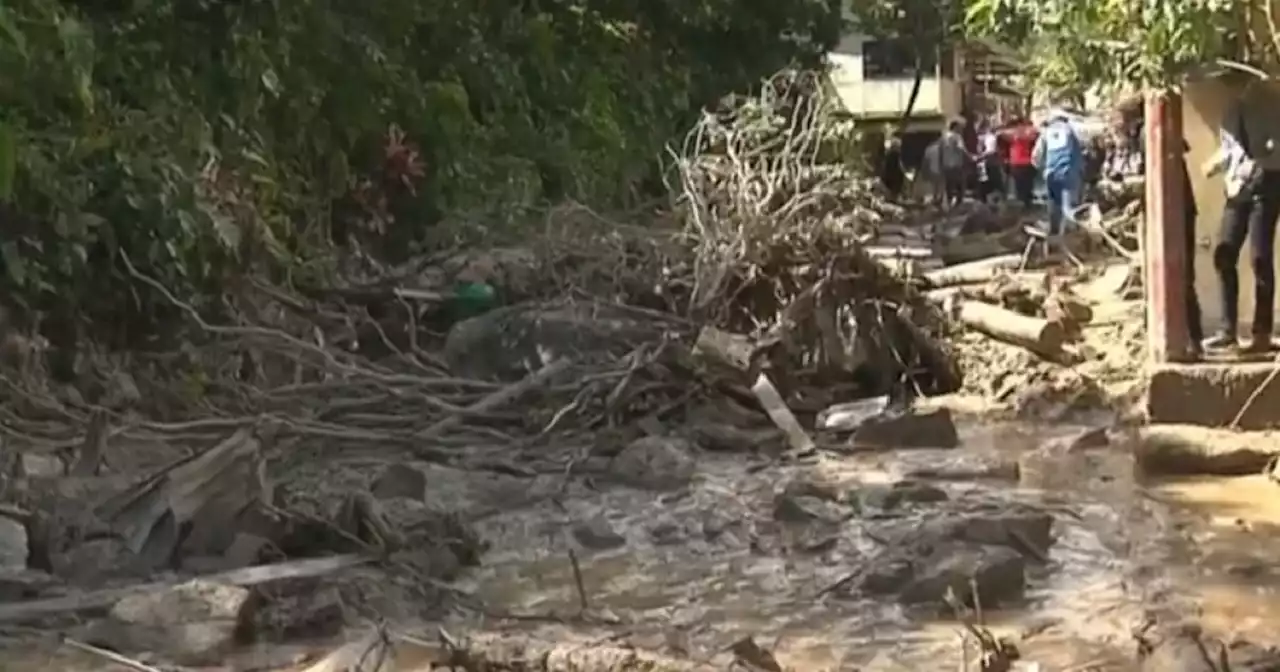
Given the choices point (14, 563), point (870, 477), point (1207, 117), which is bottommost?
point (870, 477)

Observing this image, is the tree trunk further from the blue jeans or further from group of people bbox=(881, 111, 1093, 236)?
the blue jeans

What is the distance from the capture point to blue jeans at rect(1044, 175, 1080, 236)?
19031mm

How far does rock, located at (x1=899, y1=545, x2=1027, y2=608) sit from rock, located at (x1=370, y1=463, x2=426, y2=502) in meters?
2.60

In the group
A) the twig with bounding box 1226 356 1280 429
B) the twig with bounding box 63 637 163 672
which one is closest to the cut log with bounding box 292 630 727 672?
the twig with bounding box 63 637 163 672

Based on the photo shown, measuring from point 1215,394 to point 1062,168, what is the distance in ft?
33.1

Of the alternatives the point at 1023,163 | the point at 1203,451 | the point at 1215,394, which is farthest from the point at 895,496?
the point at 1023,163

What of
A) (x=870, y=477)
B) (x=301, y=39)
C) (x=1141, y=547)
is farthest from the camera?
(x=301, y=39)

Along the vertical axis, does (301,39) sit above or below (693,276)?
above

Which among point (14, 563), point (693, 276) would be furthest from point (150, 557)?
point (693, 276)

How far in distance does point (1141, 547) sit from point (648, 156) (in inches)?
494

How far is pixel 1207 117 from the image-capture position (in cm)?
995

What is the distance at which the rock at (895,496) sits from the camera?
8234 mm

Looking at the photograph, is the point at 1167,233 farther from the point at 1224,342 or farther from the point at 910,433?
the point at 910,433

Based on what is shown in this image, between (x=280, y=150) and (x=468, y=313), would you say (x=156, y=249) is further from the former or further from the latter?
(x=280, y=150)
